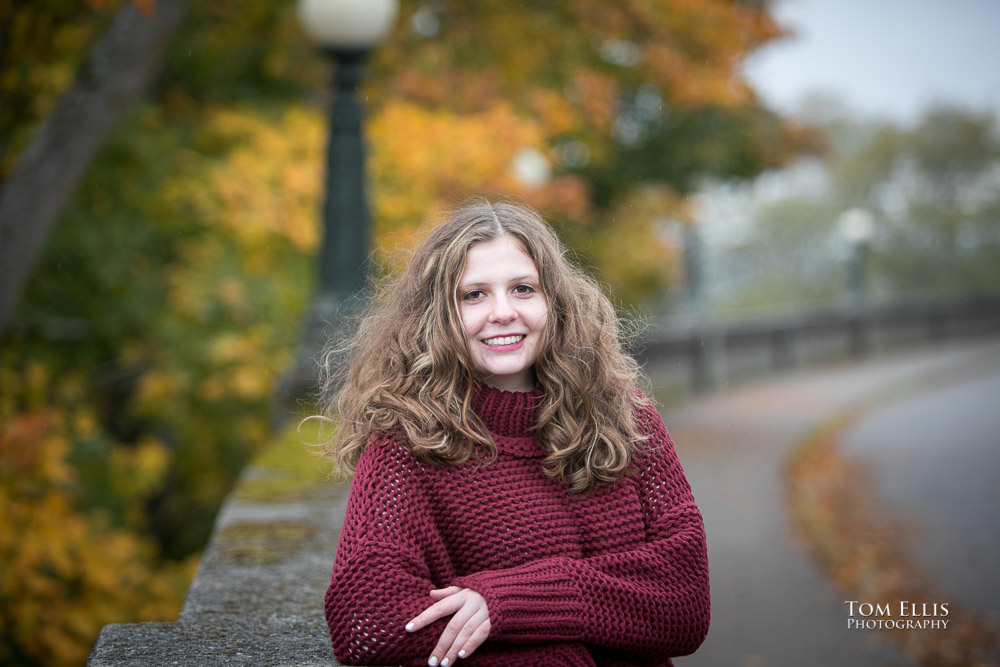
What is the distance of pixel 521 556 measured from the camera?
205cm

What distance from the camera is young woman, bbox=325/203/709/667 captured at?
196 cm

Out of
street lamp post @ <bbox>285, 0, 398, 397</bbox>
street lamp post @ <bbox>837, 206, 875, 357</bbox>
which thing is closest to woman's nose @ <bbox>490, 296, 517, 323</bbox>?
street lamp post @ <bbox>285, 0, 398, 397</bbox>

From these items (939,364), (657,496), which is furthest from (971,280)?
(657,496)

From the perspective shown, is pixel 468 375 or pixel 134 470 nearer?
pixel 468 375

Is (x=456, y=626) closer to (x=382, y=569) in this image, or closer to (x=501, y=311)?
(x=382, y=569)

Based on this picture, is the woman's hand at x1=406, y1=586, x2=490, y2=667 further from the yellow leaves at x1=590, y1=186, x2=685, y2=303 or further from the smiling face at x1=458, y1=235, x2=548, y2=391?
the yellow leaves at x1=590, y1=186, x2=685, y2=303

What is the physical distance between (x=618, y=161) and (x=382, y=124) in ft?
18.3

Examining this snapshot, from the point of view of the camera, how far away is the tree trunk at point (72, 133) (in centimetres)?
548

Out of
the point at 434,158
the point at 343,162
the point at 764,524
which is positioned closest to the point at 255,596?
the point at 343,162

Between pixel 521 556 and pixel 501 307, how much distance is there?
50cm

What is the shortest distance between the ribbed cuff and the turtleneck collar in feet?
0.94

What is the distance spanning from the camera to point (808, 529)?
287 inches

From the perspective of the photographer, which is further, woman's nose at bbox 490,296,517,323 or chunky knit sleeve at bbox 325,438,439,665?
woman's nose at bbox 490,296,517,323

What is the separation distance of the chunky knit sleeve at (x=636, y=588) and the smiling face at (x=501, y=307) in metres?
0.30
